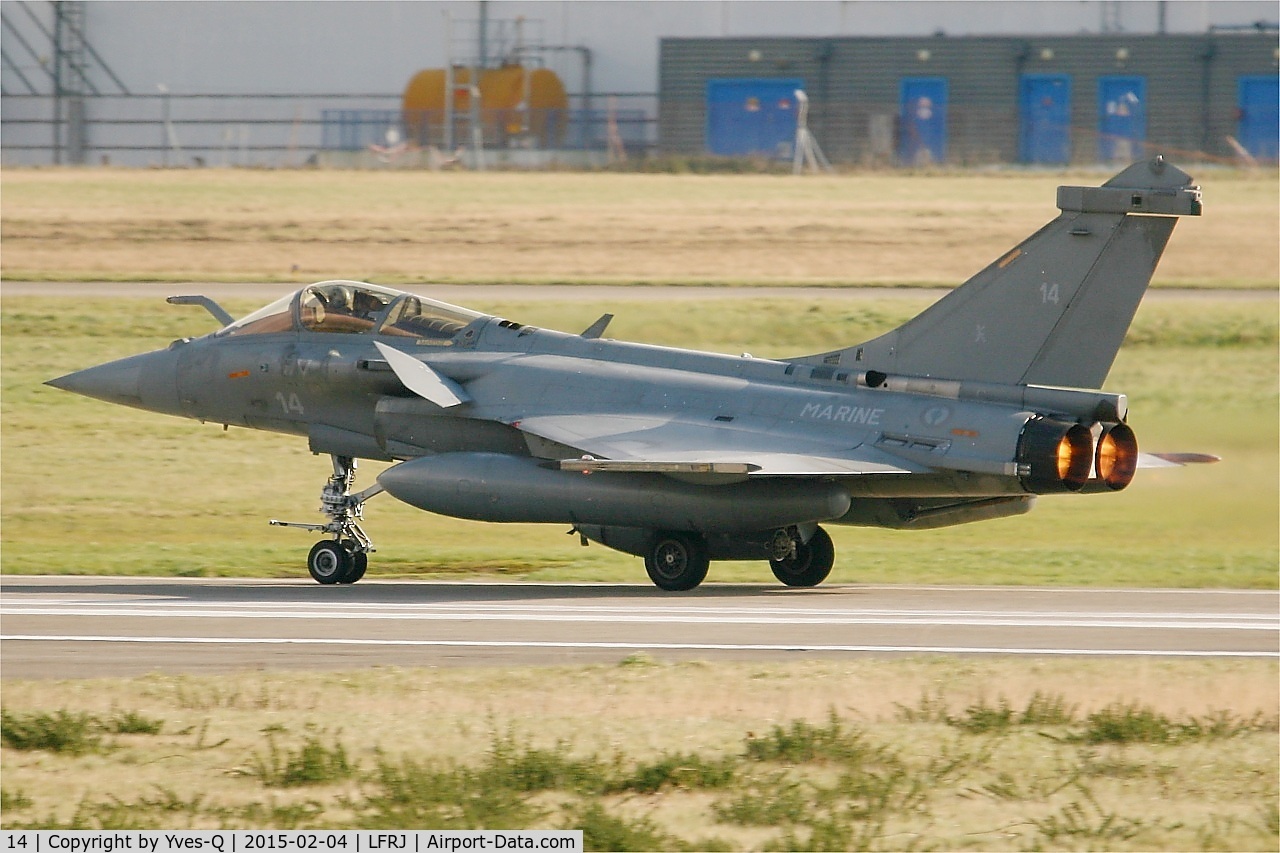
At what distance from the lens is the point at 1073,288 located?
1594 centimetres

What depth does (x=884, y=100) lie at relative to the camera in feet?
204

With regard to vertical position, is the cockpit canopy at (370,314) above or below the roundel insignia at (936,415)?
above

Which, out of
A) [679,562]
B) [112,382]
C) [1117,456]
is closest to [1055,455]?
[1117,456]

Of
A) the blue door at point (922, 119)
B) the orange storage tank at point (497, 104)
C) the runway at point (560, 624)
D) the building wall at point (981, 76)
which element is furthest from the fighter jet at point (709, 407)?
the orange storage tank at point (497, 104)

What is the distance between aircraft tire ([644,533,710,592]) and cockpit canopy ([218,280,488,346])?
131 inches

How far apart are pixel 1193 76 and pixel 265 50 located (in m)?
32.2

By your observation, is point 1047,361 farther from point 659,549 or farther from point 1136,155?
point 1136,155

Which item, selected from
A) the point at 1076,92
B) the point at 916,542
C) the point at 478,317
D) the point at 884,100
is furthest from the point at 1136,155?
the point at 478,317

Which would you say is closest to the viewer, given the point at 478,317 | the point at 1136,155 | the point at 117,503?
the point at 478,317

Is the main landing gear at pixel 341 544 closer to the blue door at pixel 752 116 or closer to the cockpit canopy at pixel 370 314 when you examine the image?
the cockpit canopy at pixel 370 314

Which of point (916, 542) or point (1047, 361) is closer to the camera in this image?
point (1047, 361)

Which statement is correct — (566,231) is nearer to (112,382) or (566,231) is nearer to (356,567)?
(112,382)

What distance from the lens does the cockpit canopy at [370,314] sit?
18859 mm

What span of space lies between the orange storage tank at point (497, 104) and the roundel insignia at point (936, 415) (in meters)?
49.9
